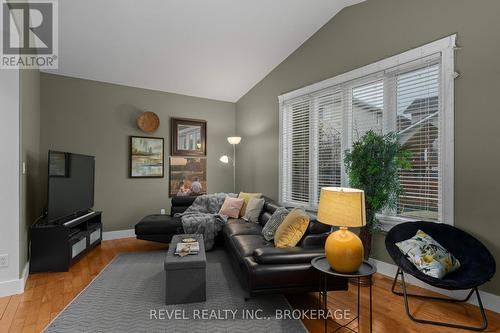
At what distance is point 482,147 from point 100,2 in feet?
14.3

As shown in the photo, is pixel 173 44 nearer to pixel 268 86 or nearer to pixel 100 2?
pixel 100 2

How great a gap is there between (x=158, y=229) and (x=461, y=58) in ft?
14.3

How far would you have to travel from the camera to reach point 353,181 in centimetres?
303

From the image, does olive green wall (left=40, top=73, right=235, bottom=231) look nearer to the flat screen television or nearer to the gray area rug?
the flat screen television

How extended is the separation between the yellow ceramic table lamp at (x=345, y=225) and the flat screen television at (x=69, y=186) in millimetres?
3335

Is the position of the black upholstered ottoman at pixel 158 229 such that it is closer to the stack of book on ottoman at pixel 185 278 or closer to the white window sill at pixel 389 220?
the stack of book on ottoman at pixel 185 278

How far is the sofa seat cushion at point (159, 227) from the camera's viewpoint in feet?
13.2

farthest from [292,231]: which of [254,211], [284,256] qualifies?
[254,211]

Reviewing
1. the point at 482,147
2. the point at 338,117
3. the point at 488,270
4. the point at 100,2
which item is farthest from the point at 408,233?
the point at 100,2

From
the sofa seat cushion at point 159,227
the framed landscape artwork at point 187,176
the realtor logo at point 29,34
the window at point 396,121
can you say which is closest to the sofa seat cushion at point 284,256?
the window at point 396,121

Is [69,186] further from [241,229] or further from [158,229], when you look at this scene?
[241,229]

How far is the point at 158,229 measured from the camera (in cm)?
407

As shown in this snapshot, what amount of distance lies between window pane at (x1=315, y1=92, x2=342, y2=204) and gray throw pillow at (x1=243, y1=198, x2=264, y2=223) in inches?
38.2

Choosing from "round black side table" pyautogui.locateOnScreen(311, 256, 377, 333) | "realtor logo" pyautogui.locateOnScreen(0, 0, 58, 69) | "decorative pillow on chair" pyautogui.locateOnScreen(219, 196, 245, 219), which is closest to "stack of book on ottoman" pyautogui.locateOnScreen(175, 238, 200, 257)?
"round black side table" pyautogui.locateOnScreen(311, 256, 377, 333)
